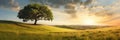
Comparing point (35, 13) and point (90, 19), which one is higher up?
point (35, 13)

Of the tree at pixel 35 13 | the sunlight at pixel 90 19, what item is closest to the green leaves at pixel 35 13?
the tree at pixel 35 13

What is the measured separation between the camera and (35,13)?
32.1 ft

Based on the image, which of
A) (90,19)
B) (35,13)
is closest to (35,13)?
(35,13)

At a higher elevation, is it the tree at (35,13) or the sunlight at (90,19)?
the tree at (35,13)

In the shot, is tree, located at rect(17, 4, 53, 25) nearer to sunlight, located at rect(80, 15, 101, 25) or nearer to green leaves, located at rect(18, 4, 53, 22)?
green leaves, located at rect(18, 4, 53, 22)

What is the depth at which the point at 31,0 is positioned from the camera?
8977mm

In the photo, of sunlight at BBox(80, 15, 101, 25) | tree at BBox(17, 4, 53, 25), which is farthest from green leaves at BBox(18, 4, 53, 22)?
sunlight at BBox(80, 15, 101, 25)

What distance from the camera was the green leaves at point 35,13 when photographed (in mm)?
9117

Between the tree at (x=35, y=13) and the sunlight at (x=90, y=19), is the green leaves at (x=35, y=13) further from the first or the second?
the sunlight at (x=90, y=19)

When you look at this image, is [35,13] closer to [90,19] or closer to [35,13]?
[35,13]

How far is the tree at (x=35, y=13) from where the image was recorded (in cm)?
913

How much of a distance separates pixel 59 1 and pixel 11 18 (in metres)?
1.69

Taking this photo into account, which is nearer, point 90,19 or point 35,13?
point 90,19

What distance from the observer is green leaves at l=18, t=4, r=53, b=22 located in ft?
29.9
